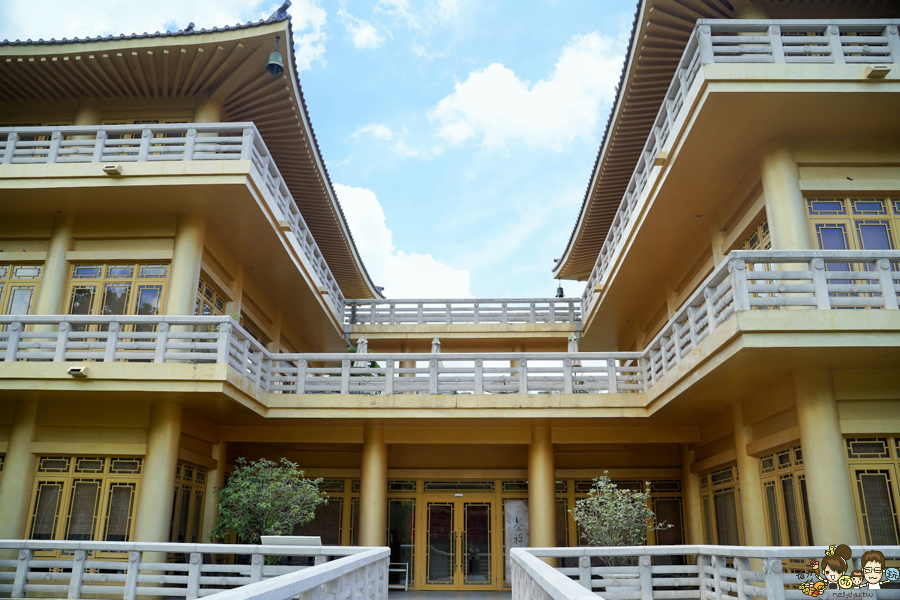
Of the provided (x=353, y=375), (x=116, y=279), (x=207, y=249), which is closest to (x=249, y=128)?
(x=207, y=249)

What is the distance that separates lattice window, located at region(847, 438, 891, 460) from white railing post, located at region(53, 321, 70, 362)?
13.5 meters

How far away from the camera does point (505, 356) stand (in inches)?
627

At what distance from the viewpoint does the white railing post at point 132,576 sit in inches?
434

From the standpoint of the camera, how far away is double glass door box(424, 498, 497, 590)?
17781 mm

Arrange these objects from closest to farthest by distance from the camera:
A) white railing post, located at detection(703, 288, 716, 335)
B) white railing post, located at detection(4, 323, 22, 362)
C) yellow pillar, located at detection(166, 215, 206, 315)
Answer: white railing post, located at detection(703, 288, 716, 335) → white railing post, located at detection(4, 323, 22, 362) → yellow pillar, located at detection(166, 215, 206, 315)

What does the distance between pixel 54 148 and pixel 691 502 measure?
1631 cm

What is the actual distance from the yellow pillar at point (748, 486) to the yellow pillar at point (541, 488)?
424 centimetres

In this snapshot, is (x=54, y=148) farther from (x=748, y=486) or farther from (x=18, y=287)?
(x=748, y=486)

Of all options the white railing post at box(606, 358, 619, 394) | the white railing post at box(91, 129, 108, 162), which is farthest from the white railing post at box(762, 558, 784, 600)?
the white railing post at box(91, 129, 108, 162)

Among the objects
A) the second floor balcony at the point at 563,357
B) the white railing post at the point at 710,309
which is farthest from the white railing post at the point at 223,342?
the white railing post at the point at 710,309

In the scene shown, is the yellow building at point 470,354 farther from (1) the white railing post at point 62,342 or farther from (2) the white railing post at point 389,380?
(2) the white railing post at point 389,380

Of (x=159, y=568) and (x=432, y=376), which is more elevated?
(x=432, y=376)

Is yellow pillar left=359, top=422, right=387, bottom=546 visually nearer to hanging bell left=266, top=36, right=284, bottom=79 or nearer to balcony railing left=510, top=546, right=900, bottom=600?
balcony railing left=510, top=546, right=900, bottom=600

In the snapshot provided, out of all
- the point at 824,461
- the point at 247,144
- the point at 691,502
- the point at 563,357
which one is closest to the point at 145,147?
the point at 247,144
